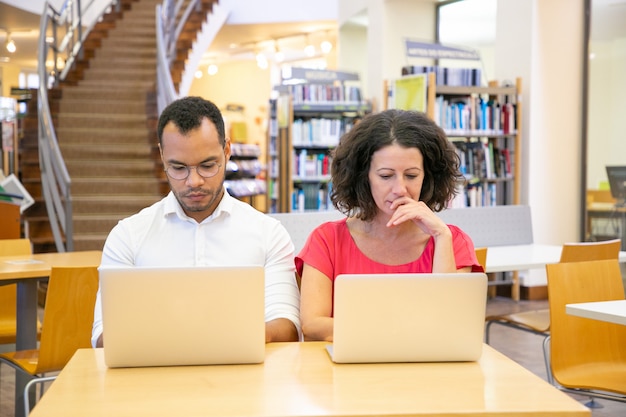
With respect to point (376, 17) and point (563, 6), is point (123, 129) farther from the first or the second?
point (563, 6)

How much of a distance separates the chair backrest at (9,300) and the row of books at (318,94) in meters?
4.24

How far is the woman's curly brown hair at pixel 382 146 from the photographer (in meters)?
2.31

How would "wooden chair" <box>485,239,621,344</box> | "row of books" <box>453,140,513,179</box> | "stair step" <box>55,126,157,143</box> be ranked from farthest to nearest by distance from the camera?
1. "stair step" <box>55,126,157,143</box>
2. "row of books" <box>453,140,513,179</box>
3. "wooden chair" <box>485,239,621,344</box>

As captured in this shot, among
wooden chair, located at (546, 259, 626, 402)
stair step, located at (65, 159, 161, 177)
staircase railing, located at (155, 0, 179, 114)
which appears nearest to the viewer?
wooden chair, located at (546, 259, 626, 402)

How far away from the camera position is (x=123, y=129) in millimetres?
8633

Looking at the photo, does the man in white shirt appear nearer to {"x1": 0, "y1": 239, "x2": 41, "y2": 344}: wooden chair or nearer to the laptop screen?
{"x1": 0, "y1": 239, "x2": 41, "y2": 344}: wooden chair

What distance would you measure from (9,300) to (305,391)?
9.24 feet

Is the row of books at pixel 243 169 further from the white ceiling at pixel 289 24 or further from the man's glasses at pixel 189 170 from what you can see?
the man's glasses at pixel 189 170

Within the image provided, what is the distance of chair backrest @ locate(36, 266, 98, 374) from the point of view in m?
2.94

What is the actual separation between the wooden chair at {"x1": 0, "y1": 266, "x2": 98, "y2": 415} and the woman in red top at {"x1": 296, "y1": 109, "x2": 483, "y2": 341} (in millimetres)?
974

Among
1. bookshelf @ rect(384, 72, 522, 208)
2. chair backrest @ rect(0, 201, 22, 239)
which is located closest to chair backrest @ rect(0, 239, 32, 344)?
chair backrest @ rect(0, 201, 22, 239)

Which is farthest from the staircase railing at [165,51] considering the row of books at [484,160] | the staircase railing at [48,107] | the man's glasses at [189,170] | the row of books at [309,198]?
the man's glasses at [189,170]

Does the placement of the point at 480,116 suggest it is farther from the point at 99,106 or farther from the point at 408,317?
the point at 408,317

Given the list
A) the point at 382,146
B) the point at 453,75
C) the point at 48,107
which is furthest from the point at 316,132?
the point at 382,146
